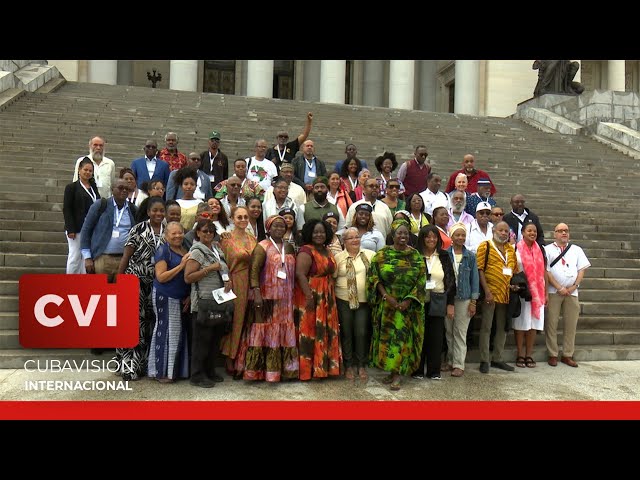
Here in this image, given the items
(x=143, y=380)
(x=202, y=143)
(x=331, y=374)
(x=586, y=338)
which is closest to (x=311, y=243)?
(x=331, y=374)

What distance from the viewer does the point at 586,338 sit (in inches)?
273

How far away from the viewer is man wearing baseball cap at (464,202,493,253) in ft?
21.1

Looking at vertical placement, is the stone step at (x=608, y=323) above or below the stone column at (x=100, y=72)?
below

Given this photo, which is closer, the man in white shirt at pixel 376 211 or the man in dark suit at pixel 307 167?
the man in white shirt at pixel 376 211

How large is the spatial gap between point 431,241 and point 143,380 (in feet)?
10.4

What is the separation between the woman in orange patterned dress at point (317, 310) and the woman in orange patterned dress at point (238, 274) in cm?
52

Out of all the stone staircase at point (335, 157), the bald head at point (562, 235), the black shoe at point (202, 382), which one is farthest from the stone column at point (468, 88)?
the black shoe at point (202, 382)

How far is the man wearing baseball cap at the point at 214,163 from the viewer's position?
7930mm

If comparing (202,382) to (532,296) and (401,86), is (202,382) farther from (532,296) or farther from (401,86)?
(401,86)

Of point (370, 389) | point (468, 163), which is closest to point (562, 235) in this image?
point (468, 163)

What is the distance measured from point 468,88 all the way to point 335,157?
16.7 m

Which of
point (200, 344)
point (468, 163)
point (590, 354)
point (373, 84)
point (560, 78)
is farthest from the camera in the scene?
point (373, 84)

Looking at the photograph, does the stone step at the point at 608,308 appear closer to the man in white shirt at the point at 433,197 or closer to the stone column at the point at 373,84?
the man in white shirt at the point at 433,197

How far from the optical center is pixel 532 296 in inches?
243
